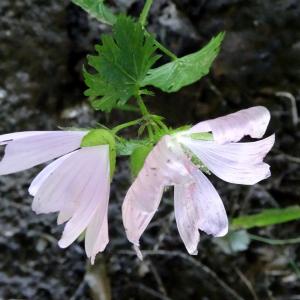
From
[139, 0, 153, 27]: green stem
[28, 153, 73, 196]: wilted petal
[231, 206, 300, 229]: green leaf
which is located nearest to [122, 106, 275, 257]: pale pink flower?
[28, 153, 73, 196]: wilted petal

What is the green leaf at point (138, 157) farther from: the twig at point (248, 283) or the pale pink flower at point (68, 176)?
the twig at point (248, 283)

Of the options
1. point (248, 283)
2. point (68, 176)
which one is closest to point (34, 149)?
point (68, 176)

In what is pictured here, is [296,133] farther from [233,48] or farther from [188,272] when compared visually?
[188,272]

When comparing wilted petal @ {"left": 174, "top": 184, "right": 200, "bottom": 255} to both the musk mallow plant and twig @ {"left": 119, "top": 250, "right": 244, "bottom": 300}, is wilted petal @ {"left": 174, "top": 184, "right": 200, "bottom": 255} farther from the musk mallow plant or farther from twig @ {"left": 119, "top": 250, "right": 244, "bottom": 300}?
twig @ {"left": 119, "top": 250, "right": 244, "bottom": 300}

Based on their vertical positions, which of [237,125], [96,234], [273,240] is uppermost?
[237,125]

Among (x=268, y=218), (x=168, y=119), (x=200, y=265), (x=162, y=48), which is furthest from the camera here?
(x=200, y=265)

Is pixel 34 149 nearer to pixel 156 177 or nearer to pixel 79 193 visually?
pixel 79 193
